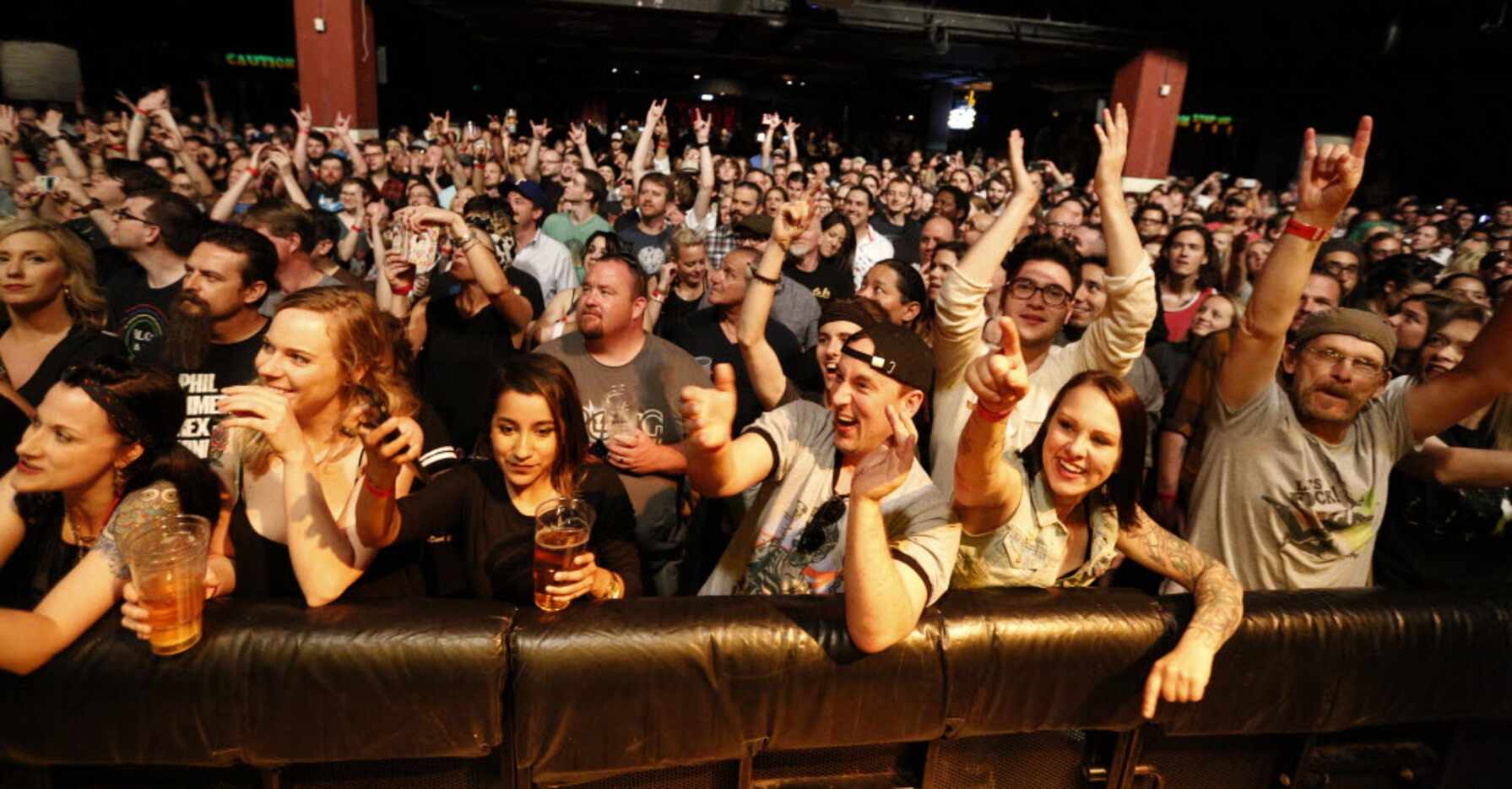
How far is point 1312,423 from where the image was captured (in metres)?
2.12

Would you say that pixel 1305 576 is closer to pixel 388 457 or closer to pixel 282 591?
pixel 388 457

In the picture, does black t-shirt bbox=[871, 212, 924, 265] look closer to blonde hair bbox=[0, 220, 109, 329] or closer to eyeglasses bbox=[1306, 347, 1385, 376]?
eyeglasses bbox=[1306, 347, 1385, 376]

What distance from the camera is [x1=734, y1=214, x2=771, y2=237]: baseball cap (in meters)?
4.27

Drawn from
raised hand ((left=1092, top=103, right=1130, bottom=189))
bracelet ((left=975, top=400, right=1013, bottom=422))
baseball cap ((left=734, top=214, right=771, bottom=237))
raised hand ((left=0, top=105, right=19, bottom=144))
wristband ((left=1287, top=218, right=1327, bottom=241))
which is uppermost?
raised hand ((left=0, top=105, right=19, bottom=144))

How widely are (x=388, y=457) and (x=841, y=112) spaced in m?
30.0

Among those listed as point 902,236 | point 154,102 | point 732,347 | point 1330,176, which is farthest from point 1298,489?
point 154,102

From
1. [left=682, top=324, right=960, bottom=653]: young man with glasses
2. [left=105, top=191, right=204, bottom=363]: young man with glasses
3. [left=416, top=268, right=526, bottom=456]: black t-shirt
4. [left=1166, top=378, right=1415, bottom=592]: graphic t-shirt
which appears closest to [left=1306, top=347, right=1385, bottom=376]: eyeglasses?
[left=1166, top=378, right=1415, bottom=592]: graphic t-shirt

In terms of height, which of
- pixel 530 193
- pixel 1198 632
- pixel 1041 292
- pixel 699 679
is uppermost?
pixel 530 193

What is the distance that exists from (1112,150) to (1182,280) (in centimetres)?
231

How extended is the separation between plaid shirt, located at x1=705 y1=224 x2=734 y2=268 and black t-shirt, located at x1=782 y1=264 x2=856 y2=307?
1250 millimetres

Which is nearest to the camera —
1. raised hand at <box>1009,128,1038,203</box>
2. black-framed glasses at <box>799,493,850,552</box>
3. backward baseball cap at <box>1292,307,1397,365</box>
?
black-framed glasses at <box>799,493,850,552</box>

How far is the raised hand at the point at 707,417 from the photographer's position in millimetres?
1771

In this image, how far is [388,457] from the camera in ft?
5.10

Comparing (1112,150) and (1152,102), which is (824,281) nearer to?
(1112,150)
